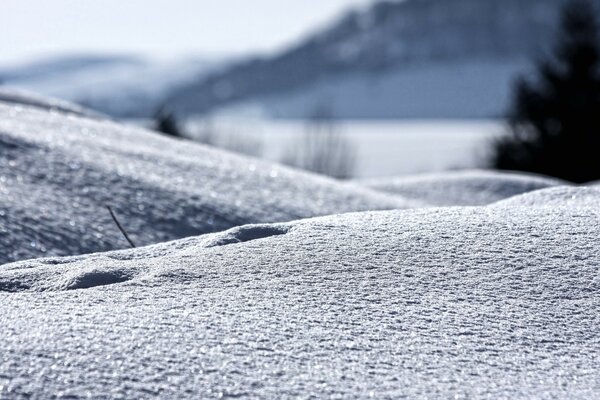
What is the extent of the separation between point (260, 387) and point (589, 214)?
1026 mm

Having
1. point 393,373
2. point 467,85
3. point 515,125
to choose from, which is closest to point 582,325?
point 393,373

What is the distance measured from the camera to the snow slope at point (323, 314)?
111 centimetres

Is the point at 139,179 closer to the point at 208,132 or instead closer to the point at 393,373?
the point at 393,373

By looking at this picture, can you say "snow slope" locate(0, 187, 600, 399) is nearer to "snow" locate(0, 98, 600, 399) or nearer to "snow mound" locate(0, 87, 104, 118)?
"snow" locate(0, 98, 600, 399)

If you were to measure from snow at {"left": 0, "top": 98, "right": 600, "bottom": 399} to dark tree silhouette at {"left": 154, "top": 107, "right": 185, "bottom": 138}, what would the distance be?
640 centimetres

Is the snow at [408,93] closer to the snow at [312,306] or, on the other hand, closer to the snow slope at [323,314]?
the snow at [312,306]

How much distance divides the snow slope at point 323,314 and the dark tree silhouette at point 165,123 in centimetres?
695

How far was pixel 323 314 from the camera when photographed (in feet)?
4.33

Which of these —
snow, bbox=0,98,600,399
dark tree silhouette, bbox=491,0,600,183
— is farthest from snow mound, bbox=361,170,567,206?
dark tree silhouette, bbox=491,0,600,183

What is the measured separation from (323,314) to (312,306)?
0.03m

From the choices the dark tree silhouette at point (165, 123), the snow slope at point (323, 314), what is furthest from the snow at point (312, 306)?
the dark tree silhouette at point (165, 123)

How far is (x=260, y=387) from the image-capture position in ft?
3.57

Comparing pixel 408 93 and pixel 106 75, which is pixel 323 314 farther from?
pixel 106 75

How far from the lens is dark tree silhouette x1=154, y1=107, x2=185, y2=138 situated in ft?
28.1
